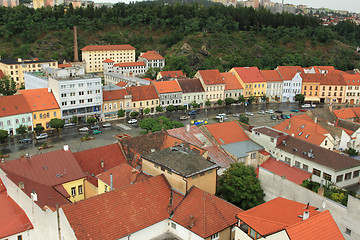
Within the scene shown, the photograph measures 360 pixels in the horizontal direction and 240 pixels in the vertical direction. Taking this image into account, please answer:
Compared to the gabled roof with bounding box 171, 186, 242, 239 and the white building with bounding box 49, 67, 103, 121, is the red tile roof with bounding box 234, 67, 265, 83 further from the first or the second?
the gabled roof with bounding box 171, 186, 242, 239

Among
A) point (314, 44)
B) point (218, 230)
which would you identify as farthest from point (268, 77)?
point (218, 230)

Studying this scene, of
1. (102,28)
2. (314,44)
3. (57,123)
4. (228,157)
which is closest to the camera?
(228,157)

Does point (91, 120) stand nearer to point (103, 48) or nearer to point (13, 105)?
point (13, 105)

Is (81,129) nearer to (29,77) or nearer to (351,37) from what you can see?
(29,77)

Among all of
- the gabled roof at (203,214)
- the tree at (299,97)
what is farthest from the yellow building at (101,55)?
the gabled roof at (203,214)

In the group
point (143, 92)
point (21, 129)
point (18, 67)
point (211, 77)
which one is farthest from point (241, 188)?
point (18, 67)

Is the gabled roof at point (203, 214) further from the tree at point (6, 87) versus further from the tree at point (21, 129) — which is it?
the tree at point (6, 87)
